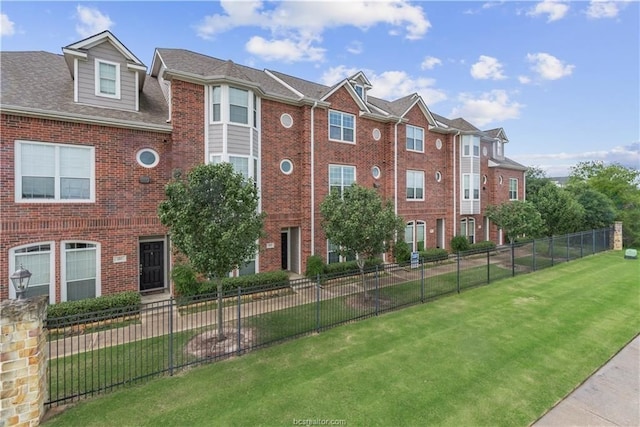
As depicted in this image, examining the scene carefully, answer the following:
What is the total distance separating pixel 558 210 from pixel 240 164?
2190 cm

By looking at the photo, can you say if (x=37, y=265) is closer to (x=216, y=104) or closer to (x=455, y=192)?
(x=216, y=104)

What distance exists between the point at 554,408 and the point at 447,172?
17.8 m

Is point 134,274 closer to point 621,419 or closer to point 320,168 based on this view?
point 320,168

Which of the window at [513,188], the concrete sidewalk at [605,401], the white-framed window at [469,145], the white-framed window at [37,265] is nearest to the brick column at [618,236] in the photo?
the window at [513,188]

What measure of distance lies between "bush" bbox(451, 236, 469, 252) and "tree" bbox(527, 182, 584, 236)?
5.66 metres

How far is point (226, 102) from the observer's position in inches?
469

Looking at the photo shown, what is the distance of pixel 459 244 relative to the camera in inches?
794

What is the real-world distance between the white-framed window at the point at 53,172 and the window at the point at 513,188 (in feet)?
94.6

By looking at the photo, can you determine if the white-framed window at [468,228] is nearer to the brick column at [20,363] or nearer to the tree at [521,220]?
the tree at [521,220]

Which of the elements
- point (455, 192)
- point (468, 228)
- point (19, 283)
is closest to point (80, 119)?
point (19, 283)

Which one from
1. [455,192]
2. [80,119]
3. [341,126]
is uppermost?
[341,126]

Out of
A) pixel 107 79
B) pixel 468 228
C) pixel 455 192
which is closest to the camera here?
pixel 107 79

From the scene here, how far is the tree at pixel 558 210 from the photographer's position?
808 inches

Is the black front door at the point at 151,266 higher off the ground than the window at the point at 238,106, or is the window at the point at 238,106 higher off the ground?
the window at the point at 238,106
